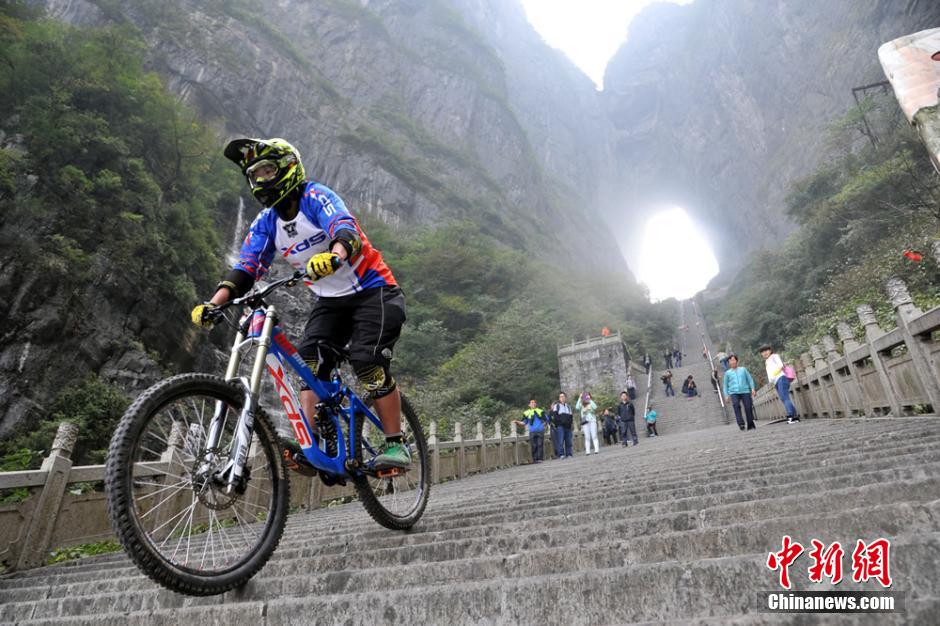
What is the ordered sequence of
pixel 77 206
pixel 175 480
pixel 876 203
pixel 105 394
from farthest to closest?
pixel 876 203 → pixel 77 206 → pixel 105 394 → pixel 175 480

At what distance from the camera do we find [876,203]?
23.2m

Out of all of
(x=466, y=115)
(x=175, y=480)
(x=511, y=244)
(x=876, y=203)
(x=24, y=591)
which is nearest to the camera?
(x=175, y=480)

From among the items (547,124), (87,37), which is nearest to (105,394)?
(87,37)

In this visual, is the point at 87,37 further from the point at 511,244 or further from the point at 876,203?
the point at 511,244

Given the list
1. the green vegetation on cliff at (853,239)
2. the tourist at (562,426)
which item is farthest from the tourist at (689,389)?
the tourist at (562,426)

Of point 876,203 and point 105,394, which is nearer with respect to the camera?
point 105,394

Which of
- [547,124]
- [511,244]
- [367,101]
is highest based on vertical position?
[547,124]

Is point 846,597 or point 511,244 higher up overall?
point 511,244

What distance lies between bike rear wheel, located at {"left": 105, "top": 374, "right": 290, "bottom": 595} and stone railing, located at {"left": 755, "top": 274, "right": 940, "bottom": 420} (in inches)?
216

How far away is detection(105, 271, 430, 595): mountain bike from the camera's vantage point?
167 cm

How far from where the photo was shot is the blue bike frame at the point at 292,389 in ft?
7.24

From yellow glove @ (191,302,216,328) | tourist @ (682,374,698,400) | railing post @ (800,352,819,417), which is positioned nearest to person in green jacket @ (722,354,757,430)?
railing post @ (800,352,819,417)

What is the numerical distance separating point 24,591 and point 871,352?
8.79 meters

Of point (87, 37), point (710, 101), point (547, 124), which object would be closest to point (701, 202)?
point (710, 101)
